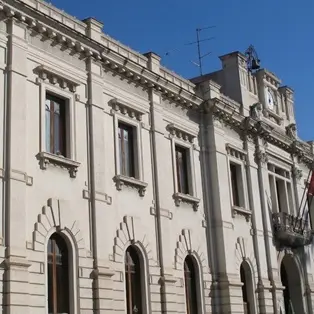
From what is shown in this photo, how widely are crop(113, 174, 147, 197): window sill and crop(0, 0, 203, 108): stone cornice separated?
3732 mm

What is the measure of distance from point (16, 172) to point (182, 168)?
9259 mm

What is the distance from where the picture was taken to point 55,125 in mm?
19203

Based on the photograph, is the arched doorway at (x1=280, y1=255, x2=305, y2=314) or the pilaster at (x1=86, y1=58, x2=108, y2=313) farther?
the arched doorway at (x1=280, y1=255, x2=305, y2=314)

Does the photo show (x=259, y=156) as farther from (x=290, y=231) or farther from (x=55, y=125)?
(x=55, y=125)

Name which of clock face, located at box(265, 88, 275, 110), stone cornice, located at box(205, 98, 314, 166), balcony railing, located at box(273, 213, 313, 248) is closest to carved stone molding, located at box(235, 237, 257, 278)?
balcony railing, located at box(273, 213, 313, 248)

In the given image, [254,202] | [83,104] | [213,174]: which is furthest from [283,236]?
[83,104]

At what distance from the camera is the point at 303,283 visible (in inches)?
1216

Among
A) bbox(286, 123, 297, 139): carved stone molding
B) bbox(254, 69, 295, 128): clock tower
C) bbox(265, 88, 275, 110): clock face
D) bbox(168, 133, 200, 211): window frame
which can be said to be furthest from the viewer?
bbox(286, 123, 297, 139): carved stone molding

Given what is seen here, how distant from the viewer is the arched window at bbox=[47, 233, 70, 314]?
17.3 meters

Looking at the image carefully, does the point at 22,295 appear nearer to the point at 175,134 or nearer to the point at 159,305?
the point at 159,305

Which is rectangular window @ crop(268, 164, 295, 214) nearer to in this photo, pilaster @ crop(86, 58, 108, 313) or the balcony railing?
the balcony railing

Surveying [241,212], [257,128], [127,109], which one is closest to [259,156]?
[257,128]

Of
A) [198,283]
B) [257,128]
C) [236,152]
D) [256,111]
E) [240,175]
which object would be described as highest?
[256,111]

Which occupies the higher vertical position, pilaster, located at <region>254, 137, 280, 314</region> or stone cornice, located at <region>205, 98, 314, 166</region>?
stone cornice, located at <region>205, 98, 314, 166</region>
